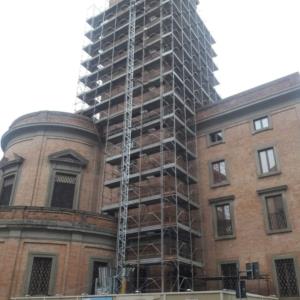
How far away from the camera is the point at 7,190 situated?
2795 centimetres

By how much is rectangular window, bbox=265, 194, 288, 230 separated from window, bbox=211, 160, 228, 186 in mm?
3383

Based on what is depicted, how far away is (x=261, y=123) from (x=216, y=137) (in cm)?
339

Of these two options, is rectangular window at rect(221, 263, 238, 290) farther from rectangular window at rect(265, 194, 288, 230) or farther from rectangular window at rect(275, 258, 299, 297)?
rectangular window at rect(265, 194, 288, 230)

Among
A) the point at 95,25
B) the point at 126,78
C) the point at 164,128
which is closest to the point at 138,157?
the point at 164,128

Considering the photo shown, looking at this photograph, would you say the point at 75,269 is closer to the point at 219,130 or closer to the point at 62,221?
the point at 62,221

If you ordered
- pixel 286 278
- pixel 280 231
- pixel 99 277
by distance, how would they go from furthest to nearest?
pixel 99 277 < pixel 280 231 < pixel 286 278

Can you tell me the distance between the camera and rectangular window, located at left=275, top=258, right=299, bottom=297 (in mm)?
20859

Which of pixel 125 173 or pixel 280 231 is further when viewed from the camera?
pixel 125 173

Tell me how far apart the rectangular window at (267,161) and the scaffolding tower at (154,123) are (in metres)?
4.70

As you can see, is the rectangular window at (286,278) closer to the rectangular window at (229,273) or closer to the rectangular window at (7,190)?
the rectangular window at (229,273)

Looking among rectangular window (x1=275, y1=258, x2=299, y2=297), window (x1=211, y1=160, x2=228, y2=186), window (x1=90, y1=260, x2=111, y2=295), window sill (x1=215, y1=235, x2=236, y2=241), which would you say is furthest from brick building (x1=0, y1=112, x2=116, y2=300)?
rectangular window (x1=275, y1=258, x2=299, y2=297)

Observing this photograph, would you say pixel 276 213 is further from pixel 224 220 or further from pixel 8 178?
pixel 8 178

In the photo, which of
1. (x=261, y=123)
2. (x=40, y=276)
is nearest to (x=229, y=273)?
(x=261, y=123)

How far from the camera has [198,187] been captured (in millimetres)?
26750
